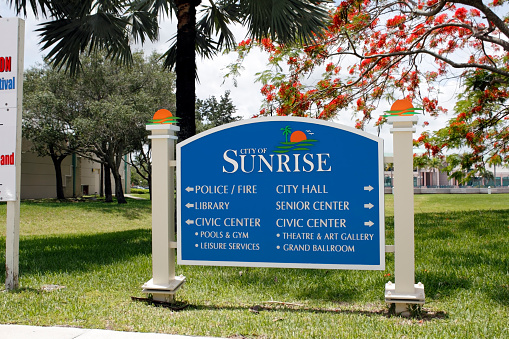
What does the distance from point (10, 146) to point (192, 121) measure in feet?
12.0

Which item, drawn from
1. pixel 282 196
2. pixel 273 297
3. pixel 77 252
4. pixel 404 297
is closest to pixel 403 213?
pixel 404 297

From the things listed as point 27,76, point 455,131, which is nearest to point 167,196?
point 455,131

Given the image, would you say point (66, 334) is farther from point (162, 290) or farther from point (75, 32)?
point (75, 32)

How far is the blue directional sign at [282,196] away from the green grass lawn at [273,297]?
53 centimetres

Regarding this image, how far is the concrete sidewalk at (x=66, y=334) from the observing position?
3482 mm

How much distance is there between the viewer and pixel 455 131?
13.4 metres

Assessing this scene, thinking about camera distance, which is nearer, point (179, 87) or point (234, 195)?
point (234, 195)

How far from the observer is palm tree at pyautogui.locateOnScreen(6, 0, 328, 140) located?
8.21m

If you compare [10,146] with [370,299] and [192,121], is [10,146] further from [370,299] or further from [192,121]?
[370,299]

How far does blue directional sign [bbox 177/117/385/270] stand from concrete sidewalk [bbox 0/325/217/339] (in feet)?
3.71

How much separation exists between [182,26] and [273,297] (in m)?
5.76

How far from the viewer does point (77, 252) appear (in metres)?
7.68

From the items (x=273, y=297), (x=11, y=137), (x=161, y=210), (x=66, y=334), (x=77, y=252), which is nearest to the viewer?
(x=66, y=334)

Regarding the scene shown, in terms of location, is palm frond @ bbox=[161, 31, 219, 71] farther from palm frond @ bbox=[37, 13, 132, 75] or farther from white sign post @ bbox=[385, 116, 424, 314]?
white sign post @ bbox=[385, 116, 424, 314]
